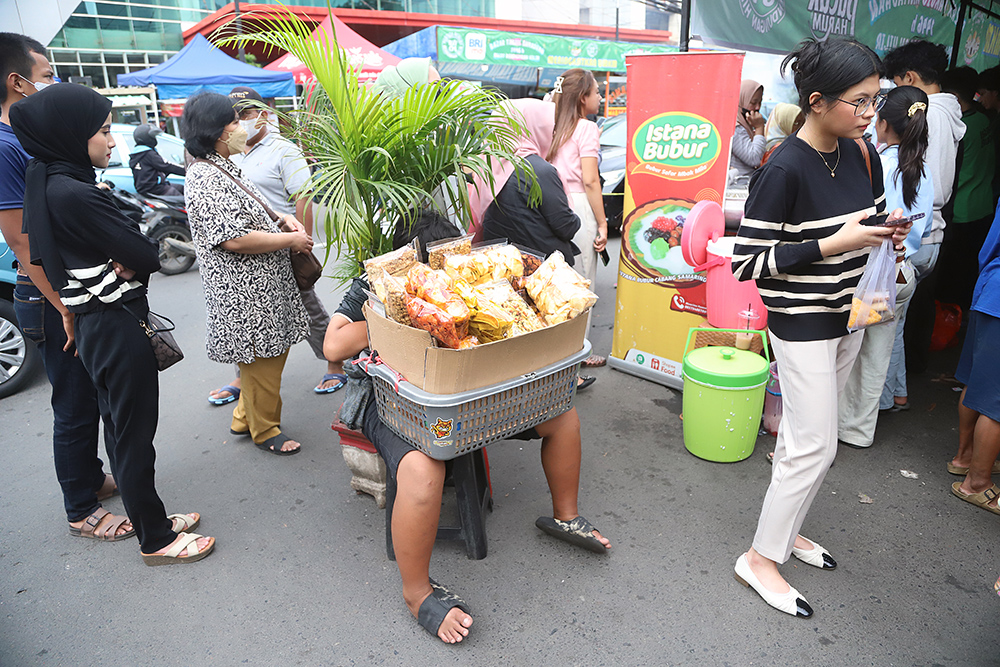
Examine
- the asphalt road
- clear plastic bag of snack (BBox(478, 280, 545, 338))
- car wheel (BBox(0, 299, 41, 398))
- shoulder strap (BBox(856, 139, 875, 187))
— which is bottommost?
the asphalt road

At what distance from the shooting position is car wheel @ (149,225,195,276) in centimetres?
714

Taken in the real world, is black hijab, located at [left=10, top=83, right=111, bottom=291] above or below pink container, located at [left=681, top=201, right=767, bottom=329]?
above

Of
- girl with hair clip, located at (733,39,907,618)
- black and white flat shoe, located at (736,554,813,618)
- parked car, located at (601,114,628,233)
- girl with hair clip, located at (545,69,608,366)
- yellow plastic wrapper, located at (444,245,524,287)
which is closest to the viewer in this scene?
girl with hair clip, located at (733,39,907,618)

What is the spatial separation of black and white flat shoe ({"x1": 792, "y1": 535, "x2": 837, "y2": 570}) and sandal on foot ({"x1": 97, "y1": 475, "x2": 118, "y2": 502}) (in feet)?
10.6

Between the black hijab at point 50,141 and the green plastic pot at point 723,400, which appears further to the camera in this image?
the green plastic pot at point 723,400

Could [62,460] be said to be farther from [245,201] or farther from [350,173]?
[350,173]

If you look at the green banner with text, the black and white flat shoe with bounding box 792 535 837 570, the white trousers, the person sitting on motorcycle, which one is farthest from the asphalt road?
the green banner with text

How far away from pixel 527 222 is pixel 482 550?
1762 millimetres

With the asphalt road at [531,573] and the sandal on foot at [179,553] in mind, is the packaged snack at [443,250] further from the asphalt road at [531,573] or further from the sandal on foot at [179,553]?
the sandal on foot at [179,553]

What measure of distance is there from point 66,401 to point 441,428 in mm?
1877

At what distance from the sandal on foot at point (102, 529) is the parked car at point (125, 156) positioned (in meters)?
5.88

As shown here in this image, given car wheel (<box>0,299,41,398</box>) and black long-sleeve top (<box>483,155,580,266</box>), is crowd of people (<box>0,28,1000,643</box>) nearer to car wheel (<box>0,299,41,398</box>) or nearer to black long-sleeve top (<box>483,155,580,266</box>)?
black long-sleeve top (<box>483,155,580,266</box>)

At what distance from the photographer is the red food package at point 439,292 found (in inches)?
71.3

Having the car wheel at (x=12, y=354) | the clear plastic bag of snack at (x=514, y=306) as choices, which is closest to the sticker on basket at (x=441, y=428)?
the clear plastic bag of snack at (x=514, y=306)
